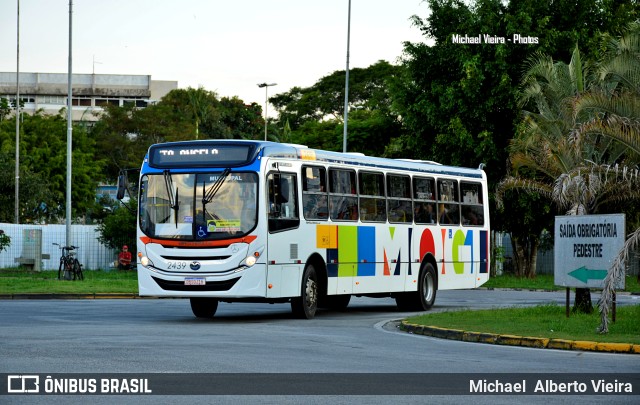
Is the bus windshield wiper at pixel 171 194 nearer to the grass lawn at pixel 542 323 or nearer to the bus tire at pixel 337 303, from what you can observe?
the grass lawn at pixel 542 323

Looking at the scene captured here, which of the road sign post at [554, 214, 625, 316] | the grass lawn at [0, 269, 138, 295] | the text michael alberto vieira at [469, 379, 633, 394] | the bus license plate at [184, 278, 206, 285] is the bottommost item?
the text michael alberto vieira at [469, 379, 633, 394]

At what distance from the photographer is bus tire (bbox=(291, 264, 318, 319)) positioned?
2314cm

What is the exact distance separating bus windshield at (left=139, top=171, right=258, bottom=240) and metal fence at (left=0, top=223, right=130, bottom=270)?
27.8 metres

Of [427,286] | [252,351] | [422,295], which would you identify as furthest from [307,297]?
[252,351]

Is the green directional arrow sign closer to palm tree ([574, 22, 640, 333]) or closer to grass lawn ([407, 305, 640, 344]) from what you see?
grass lawn ([407, 305, 640, 344])

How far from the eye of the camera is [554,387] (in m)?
12.4

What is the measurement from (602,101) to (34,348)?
10541 millimetres

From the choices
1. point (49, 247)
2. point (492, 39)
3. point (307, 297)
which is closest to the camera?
point (307, 297)

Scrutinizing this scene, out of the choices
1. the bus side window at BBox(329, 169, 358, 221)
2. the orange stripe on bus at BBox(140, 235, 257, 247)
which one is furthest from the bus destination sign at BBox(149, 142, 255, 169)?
the bus side window at BBox(329, 169, 358, 221)

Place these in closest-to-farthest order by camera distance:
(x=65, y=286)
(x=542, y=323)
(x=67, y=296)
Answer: (x=542, y=323) < (x=67, y=296) < (x=65, y=286)

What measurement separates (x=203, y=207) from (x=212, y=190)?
353mm

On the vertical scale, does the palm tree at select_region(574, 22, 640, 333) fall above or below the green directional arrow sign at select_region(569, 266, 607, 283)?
above

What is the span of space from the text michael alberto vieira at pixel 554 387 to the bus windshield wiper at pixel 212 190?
10148 mm

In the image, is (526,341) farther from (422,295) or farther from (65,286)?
(65,286)
